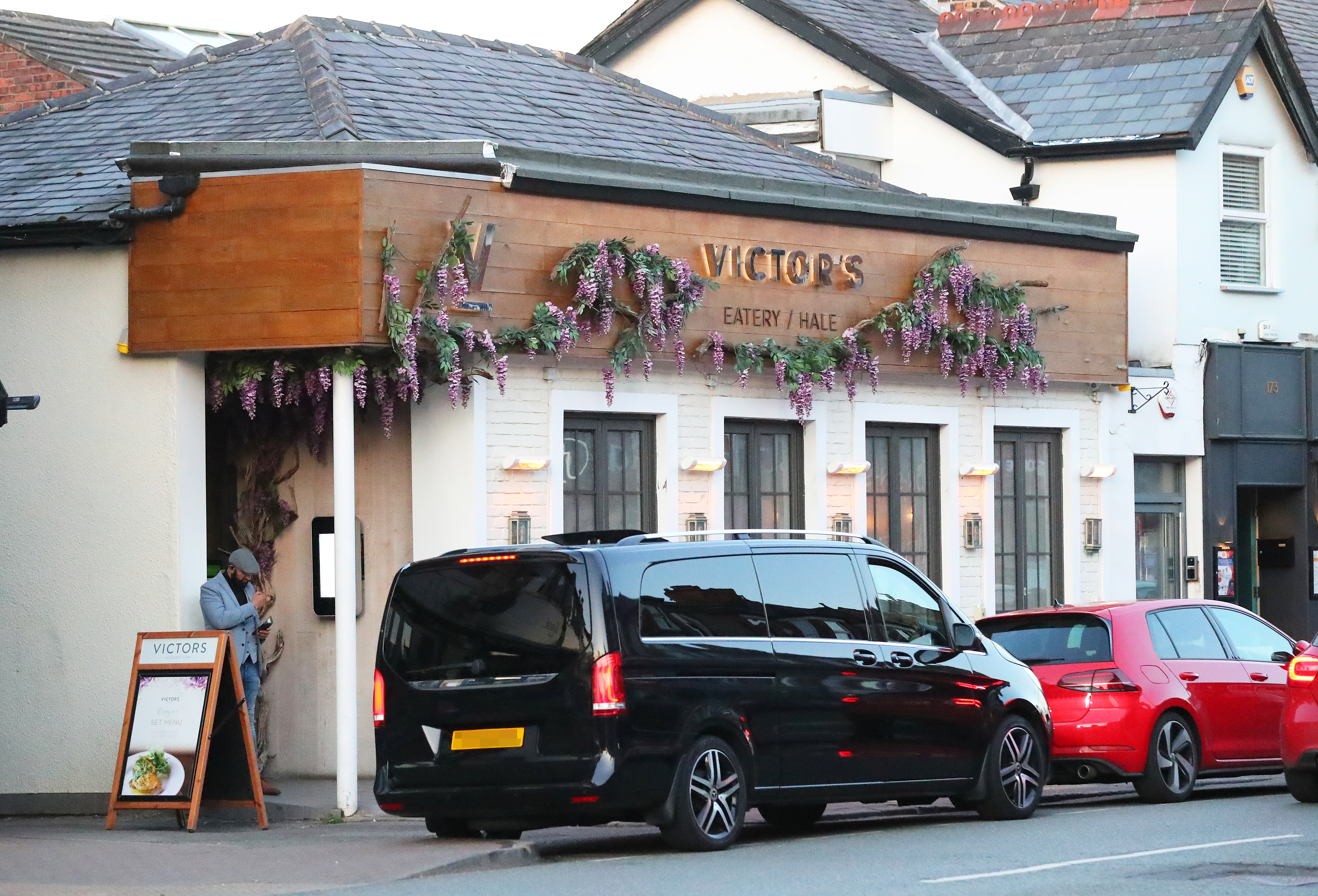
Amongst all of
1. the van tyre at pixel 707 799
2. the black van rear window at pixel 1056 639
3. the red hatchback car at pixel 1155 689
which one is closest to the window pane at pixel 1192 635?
the red hatchback car at pixel 1155 689

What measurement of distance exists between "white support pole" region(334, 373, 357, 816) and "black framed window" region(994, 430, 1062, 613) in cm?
765

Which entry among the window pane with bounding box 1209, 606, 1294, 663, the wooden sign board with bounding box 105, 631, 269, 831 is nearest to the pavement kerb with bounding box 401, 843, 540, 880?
the wooden sign board with bounding box 105, 631, 269, 831

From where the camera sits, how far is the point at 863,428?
63.6ft

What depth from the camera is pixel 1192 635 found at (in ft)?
52.1

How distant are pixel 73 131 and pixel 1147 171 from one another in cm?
1179

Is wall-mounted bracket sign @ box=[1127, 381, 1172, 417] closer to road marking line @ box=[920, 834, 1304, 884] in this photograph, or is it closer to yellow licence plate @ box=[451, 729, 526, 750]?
road marking line @ box=[920, 834, 1304, 884]

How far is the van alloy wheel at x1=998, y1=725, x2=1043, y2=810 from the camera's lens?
14203 millimetres

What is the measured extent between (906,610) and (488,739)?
321 centimetres

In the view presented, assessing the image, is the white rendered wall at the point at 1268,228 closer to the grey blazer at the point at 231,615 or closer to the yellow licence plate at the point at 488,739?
the grey blazer at the point at 231,615

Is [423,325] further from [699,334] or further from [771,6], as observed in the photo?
[771,6]

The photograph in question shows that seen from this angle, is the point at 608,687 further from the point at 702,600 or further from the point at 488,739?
the point at 702,600

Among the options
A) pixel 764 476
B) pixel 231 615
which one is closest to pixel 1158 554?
pixel 764 476

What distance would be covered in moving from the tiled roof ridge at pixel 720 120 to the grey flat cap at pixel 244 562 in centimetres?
729

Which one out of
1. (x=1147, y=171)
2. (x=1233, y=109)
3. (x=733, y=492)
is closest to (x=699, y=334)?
(x=733, y=492)
